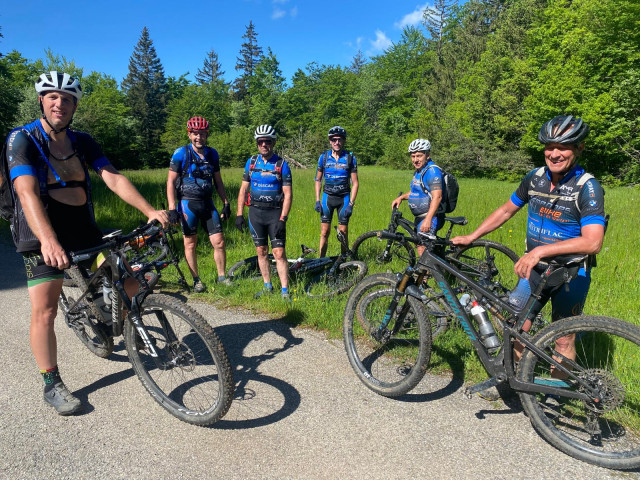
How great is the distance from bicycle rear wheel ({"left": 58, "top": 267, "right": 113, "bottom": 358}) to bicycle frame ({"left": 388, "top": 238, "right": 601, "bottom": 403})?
8.39 ft

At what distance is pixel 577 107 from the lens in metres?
24.1

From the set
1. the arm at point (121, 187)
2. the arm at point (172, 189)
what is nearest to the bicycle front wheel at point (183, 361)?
the arm at point (121, 187)

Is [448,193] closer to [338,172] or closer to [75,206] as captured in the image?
[338,172]

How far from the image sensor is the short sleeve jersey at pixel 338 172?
270 inches

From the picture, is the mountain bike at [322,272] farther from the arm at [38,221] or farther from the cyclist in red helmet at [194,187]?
the arm at [38,221]

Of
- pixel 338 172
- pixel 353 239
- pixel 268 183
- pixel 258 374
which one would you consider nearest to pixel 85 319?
pixel 258 374

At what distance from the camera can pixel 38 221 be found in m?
2.70

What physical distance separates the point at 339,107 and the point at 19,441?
66.4 m

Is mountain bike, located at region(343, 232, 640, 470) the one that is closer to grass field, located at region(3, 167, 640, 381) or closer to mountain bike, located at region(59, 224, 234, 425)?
grass field, located at region(3, 167, 640, 381)

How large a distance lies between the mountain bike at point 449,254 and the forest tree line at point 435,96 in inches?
884

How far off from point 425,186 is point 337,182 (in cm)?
173

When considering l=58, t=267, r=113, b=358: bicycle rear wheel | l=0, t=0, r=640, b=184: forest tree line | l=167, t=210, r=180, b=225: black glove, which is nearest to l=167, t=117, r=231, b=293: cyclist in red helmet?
l=167, t=210, r=180, b=225: black glove

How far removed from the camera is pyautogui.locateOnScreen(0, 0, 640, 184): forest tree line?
23.9 metres

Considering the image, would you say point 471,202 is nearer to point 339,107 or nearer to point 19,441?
point 19,441
